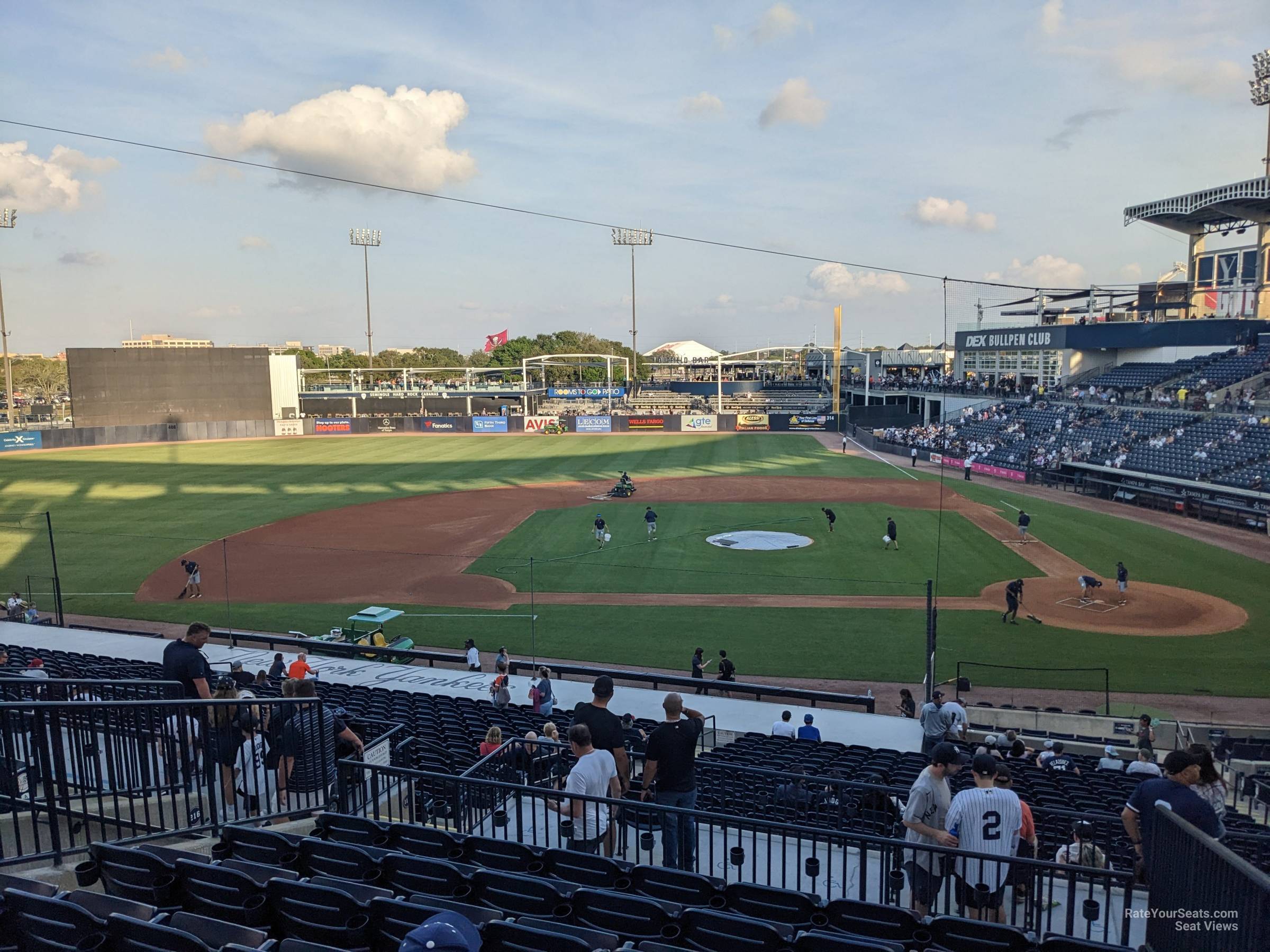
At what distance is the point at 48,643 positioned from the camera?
63.3 feet

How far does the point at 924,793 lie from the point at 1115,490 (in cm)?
3986

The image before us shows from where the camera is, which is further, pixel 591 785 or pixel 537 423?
pixel 537 423

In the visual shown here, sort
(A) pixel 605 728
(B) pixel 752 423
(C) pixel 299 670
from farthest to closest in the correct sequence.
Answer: (B) pixel 752 423, (C) pixel 299 670, (A) pixel 605 728

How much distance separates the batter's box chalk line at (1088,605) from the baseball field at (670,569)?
0.91 feet

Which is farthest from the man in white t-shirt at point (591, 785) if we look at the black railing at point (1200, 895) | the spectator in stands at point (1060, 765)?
the spectator in stands at point (1060, 765)

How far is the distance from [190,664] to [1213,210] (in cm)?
6406

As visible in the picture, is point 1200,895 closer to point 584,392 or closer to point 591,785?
point 591,785

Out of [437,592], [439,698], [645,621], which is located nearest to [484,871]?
[439,698]

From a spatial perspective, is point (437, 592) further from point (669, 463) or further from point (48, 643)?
point (669, 463)

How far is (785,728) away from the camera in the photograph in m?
14.0

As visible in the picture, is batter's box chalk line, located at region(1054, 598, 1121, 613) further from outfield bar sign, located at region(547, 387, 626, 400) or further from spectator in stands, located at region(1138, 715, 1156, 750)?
outfield bar sign, located at region(547, 387, 626, 400)

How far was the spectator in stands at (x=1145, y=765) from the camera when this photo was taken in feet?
35.4

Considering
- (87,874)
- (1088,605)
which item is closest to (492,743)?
(87,874)

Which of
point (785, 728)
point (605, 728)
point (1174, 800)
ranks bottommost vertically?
point (785, 728)
